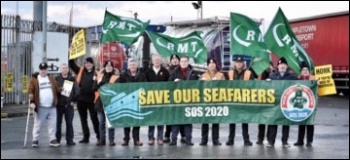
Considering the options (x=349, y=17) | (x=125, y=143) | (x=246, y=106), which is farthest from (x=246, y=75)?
(x=349, y=17)

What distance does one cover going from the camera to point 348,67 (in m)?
29.9

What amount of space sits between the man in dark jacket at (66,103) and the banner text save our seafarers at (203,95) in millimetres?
1285

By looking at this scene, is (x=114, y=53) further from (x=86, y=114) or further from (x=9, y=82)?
(x=86, y=114)

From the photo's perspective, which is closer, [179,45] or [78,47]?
[78,47]

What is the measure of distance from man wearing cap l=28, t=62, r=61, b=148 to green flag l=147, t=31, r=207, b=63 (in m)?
4.67

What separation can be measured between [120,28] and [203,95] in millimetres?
3446

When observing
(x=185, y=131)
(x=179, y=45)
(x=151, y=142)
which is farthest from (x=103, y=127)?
(x=179, y=45)

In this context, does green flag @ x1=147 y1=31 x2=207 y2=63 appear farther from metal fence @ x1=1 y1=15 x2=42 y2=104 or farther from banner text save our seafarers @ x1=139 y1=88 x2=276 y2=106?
metal fence @ x1=1 y1=15 x2=42 y2=104

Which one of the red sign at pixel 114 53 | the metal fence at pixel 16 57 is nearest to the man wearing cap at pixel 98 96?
the metal fence at pixel 16 57

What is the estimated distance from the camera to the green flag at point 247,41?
12.0m

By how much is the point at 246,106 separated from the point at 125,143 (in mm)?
2452

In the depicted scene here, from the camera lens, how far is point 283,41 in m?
11.8

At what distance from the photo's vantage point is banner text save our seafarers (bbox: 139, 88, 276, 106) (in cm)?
1177

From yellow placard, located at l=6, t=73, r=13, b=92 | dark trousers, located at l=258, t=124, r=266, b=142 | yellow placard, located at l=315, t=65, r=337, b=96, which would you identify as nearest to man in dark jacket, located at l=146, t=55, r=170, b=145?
dark trousers, located at l=258, t=124, r=266, b=142
